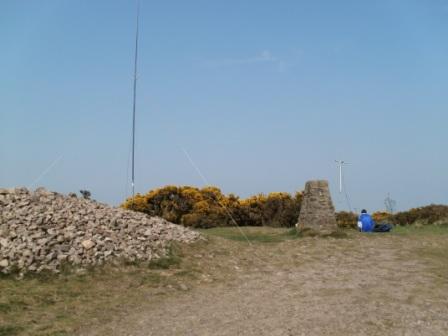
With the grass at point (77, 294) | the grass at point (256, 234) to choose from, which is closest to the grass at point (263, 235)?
the grass at point (256, 234)

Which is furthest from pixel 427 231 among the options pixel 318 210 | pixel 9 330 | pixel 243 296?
pixel 9 330

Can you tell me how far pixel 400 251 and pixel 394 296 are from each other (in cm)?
554

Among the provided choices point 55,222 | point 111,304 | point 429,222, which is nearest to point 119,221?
point 55,222

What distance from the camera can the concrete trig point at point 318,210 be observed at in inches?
634

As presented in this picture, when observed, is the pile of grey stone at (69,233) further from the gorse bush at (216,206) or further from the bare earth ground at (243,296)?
the gorse bush at (216,206)

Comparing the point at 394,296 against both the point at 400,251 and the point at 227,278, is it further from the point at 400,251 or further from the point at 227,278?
the point at 400,251

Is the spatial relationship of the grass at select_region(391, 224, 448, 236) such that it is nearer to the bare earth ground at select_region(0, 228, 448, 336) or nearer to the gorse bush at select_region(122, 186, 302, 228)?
the bare earth ground at select_region(0, 228, 448, 336)

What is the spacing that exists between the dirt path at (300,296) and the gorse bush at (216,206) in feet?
28.9

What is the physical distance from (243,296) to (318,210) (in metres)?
7.83

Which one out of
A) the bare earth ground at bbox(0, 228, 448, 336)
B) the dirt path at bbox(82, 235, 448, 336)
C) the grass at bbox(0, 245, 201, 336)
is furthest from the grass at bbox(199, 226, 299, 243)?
the grass at bbox(0, 245, 201, 336)

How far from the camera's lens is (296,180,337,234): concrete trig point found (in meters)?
16.1

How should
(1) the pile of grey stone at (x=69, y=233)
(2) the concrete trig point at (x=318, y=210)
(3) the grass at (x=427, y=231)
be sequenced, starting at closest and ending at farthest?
(1) the pile of grey stone at (x=69, y=233)
(2) the concrete trig point at (x=318, y=210)
(3) the grass at (x=427, y=231)

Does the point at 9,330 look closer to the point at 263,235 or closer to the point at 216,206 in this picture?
the point at 263,235

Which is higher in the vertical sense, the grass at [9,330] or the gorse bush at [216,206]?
the gorse bush at [216,206]
